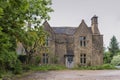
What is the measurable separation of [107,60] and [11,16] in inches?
2233

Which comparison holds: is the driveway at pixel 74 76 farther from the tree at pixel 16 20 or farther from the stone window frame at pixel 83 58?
the stone window frame at pixel 83 58

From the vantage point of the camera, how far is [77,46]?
4969 cm

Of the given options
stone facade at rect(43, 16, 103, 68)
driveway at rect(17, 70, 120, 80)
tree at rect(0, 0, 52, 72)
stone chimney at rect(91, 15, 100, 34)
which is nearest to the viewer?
tree at rect(0, 0, 52, 72)

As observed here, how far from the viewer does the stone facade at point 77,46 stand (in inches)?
1930

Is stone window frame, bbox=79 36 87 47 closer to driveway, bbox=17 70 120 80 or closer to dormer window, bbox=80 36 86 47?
dormer window, bbox=80 36 86 47

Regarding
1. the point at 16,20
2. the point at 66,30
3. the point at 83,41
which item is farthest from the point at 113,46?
the point at 16,20

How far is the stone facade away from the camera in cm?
4903

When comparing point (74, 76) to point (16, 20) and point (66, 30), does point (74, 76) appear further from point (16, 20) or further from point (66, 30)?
point (66, 30)

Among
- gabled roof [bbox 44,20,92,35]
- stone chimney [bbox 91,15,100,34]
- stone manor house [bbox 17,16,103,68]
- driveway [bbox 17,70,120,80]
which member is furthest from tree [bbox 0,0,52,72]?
stone chimney [bbox 91,15,100,34]

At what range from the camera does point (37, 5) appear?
33.7 meters

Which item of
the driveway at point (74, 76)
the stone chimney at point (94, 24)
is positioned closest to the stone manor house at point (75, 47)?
the stone chimney at point (94, 24)

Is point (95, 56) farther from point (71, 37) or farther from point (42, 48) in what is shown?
point (42, 48)

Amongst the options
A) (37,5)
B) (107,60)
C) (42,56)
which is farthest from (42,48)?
(107,60)

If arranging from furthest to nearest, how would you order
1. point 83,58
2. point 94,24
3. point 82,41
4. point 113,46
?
1. point 113,46
2. point 94,24
3. point 82,41
4. point 83,58
